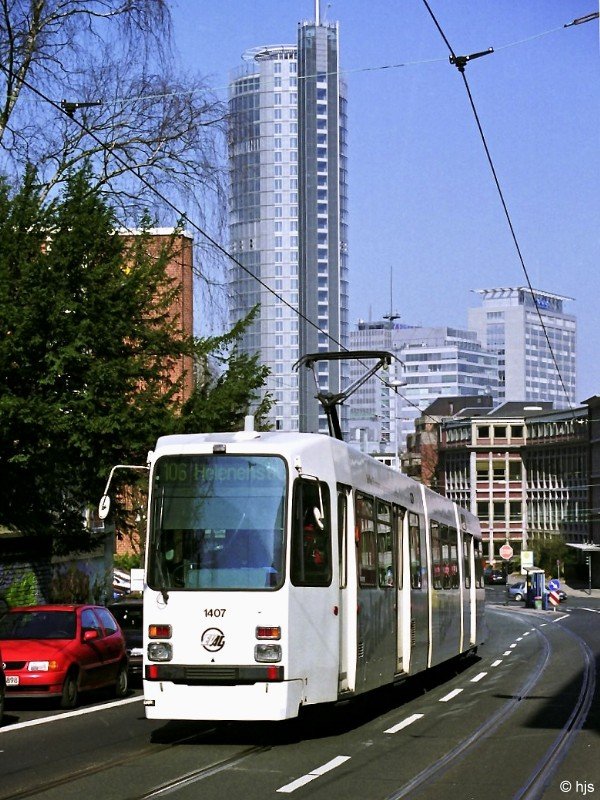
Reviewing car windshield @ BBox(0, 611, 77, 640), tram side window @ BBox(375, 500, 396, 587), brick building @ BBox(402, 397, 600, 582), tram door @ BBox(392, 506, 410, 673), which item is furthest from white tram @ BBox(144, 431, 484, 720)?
brick building @ BBox(402, 397, 600, 582)

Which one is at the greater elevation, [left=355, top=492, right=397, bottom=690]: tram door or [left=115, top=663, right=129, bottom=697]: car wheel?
[left=355, top=492, right=397, bottom=690]: tram door

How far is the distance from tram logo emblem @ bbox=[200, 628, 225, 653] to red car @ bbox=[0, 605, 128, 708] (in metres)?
5.92

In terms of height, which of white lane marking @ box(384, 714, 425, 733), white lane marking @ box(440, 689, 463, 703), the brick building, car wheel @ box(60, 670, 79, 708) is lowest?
white lane marking @ box(384, 714, 425, 733)

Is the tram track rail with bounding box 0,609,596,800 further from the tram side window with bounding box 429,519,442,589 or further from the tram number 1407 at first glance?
the tram side window with bounding box 429,519,442,589

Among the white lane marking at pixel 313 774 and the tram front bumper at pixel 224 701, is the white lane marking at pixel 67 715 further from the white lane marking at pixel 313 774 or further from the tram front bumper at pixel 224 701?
the white lane marking at pixel 313 774

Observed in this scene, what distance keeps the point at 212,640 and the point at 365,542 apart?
121 inches

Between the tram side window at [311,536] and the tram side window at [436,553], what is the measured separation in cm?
794

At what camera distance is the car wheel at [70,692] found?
19.7 m

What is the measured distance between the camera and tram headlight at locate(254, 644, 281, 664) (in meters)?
13.9

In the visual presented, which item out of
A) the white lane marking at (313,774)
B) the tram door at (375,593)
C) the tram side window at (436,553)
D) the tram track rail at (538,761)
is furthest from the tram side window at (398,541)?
the white lane marking at (313,774)

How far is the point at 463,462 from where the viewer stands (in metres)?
172

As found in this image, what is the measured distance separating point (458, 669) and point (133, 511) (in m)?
7.08

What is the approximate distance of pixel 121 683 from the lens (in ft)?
72.8

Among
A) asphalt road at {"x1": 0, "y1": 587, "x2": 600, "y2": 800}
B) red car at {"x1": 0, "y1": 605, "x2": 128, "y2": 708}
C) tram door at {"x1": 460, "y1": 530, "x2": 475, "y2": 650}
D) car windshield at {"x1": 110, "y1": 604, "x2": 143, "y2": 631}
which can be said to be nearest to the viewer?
asphalt road at {"x1": 0, "y1": 587, "x2": 600, "y2": 800}
